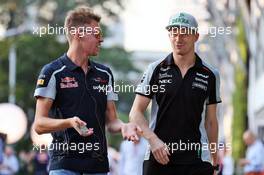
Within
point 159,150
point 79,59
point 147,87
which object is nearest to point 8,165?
point 79,59

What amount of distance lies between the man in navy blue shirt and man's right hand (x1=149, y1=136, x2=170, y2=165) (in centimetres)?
32

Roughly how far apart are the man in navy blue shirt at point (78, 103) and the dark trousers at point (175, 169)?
1.20ft

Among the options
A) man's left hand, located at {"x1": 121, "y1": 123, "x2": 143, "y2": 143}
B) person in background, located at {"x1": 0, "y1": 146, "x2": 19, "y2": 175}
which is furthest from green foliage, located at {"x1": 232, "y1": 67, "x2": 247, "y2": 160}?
man's left hand, located at {"x1": 121, "y1": 123, "x2": 143, "y2": 143}

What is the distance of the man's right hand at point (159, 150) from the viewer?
782 centimetres

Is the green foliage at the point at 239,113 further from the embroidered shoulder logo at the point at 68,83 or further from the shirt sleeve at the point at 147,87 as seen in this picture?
the embroidered shoulder logo at the point at 68,83

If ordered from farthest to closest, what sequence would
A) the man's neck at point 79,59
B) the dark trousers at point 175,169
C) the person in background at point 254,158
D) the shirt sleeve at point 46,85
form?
the person in background at point 254,158, the man's neck at point 79,59, the dark trousers at point 175,169, the shirt sleeve at point 46,85

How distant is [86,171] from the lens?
786 cm

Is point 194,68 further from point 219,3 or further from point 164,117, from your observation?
point 219,3

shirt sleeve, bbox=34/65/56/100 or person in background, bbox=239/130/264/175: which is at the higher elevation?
shirt sleeve, bbox=34/65/56/100

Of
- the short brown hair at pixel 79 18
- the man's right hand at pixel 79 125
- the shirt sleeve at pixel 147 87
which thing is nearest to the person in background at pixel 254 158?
the shirt sleeve at pixel 147 87

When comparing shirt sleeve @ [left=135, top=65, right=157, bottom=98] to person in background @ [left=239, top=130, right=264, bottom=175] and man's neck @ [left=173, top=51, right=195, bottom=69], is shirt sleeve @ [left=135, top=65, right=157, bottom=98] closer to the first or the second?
man's neck @ [left=173, top=51, right=195, bottom=69]

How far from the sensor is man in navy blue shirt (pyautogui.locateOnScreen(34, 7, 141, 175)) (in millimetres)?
7871

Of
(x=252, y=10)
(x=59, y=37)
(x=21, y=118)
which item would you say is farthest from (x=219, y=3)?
(x=21, y=118)

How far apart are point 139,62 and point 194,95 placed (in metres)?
88.5
